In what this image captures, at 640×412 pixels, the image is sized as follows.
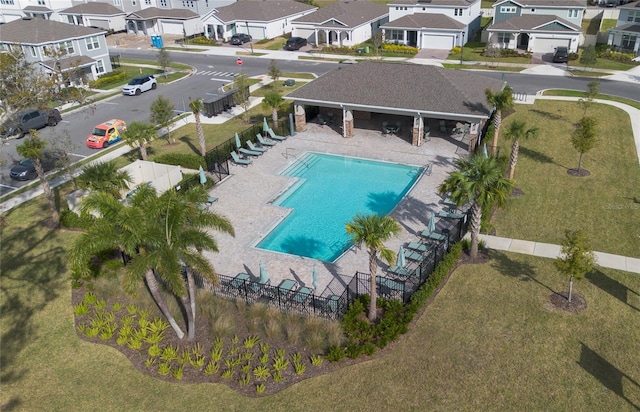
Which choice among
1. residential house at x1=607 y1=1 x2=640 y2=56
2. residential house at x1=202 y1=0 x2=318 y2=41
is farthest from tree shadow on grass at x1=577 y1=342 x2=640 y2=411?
residential house at x1=202 y1=0 x2=318 y2=41

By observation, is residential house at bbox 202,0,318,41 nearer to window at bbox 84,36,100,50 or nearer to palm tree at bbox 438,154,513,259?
window at bbox 84,36,100,50

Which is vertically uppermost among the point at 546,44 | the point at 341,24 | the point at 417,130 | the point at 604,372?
the point at 341,24

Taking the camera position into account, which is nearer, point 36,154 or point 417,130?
point 36,154

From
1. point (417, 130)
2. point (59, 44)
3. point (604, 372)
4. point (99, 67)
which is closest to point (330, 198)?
point (417, 130)

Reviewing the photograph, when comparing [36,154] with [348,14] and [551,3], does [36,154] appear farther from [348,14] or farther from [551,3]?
[551,3]

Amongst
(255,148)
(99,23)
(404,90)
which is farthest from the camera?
(99,23)

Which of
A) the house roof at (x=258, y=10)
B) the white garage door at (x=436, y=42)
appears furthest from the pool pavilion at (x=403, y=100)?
the house roof at (x=258, y=10)

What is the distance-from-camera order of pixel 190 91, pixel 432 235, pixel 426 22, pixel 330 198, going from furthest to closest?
pixel 426 22 → pixel 190 91 → pixel 330 198 → pixel 432 235
